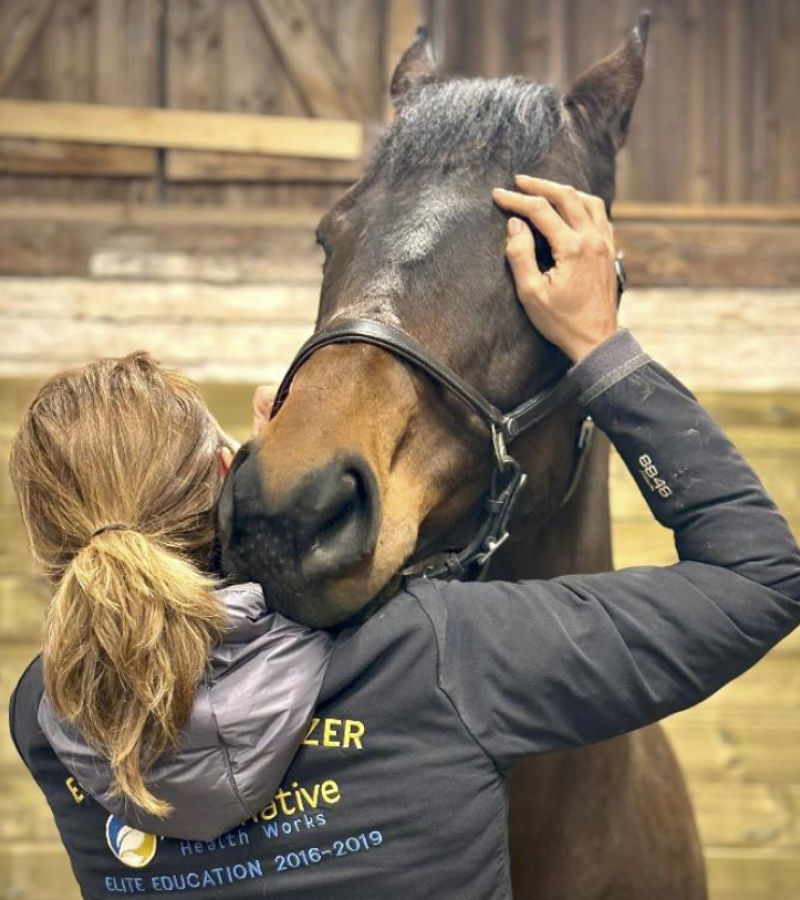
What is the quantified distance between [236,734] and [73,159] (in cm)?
332

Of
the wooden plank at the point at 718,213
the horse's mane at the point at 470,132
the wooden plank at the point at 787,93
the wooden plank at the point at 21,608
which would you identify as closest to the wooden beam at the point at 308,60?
the wooden plank at the point at 718,213

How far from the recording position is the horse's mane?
63.5 inches

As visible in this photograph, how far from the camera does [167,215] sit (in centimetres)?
409

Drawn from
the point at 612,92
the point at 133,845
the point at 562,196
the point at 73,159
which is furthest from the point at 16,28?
the point at 133,845

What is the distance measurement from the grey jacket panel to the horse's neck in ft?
1.78

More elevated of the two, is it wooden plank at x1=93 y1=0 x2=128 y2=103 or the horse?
wooden plank at x1=93 y1=0 x2=128 y2=103

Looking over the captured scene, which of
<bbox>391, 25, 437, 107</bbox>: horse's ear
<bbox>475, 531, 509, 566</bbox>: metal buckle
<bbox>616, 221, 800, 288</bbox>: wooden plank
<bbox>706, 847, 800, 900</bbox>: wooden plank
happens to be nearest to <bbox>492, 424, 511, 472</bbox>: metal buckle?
<bbox>475, 531, 509, 566</bbox>: metal buckle

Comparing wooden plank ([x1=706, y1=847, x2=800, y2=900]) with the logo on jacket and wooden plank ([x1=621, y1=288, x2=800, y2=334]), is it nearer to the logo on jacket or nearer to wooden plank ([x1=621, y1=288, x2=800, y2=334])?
wooden plank ([x1=621, y1=288, x2=800, y2=334])

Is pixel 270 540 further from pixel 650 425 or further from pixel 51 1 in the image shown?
pixel 51 1

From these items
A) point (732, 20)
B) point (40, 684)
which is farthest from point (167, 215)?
point (40, 684)

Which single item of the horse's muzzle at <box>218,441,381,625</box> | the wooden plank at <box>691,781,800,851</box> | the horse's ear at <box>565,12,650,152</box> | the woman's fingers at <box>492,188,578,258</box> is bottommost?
the wooden plank at <box>691,781,800,851</box>

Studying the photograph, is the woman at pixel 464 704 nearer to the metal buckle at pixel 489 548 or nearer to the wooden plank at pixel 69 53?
the metal buckle at pixel 489 548

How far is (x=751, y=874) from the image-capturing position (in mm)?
3625

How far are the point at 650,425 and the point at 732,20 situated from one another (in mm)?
3354
